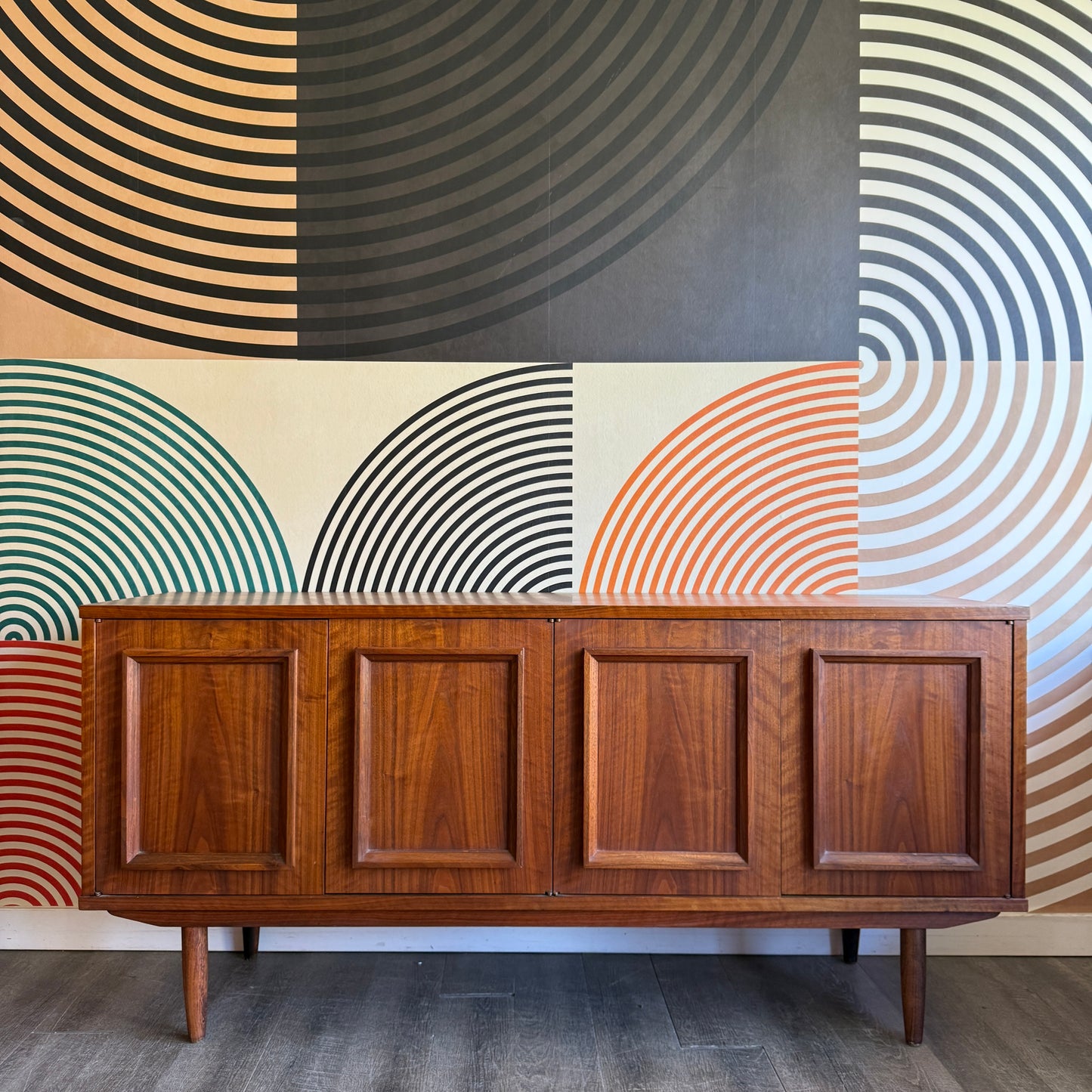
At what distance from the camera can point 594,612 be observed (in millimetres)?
1710

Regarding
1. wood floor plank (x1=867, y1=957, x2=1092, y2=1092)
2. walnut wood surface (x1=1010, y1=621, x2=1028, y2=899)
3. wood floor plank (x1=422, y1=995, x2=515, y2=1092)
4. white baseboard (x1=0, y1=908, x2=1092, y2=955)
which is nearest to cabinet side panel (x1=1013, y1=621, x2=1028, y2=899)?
walnut wood surface (x1=1010, y1=621, x2=1028, y2=899)

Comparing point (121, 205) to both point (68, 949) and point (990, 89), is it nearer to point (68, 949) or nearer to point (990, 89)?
point (68, 949)

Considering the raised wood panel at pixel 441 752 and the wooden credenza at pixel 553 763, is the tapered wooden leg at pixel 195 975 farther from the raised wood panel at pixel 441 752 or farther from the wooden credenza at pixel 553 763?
the raised wood panel at pixel 441 752

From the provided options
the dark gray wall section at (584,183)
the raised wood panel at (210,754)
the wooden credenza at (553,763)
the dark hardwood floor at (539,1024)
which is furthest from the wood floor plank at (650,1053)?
the dark gray wall section at (584,183)

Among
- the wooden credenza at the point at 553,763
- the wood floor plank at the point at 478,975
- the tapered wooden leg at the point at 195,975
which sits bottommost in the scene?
the wood floor plank at the point at 478,975

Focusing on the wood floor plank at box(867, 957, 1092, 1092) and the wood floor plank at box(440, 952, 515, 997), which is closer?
the wood floor plank at box(867, 957, 1092, 1092)

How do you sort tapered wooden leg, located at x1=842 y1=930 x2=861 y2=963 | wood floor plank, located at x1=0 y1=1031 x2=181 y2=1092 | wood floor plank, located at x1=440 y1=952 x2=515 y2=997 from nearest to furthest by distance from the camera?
wood floor plank, located at x1=0 y1=1031 x2=181 y2=1092 < wood floor plank, located at x1=440 y1=952 x2=515 y2=997 < tapered wooden leg, located at x1=842 y1=930 x2=861 y2=963

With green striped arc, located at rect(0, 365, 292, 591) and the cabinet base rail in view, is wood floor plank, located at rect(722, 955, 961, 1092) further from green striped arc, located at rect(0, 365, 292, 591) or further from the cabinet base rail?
green striped arc, located at rect(0, 365, 292, 591)

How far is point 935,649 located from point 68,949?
2.11 m

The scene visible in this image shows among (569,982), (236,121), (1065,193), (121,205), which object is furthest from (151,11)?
(569,982)

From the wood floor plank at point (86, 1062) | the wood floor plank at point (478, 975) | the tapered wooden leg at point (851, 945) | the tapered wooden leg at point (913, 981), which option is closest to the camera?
the wood floor plank at point (86, 1062)

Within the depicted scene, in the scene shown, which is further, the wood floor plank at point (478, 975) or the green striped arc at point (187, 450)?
the green striped arc at point (187, 450)

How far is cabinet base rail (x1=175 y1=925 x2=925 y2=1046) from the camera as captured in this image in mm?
1727

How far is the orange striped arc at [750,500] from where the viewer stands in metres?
2.17
